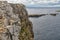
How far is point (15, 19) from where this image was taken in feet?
47.6

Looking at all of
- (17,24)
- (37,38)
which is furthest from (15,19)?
(37,38)

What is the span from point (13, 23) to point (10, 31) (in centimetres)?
71

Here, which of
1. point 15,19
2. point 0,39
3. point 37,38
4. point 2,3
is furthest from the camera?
point 37,38

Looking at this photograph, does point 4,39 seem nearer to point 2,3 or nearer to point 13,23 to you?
point 13,23

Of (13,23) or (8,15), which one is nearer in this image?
(13,23)

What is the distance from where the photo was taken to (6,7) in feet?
50.1

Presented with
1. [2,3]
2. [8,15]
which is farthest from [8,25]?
[2,3]

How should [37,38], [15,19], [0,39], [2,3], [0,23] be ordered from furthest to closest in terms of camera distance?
[37,38]
[2,3]
[15,19]
[0,23]
[0,39]

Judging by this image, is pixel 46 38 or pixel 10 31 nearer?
pixel 10 31

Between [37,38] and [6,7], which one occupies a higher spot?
[6,7]

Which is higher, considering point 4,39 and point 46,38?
point 4,39

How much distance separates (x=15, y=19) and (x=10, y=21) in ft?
2.28

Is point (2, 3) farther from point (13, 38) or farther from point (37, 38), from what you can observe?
point (37, 38)

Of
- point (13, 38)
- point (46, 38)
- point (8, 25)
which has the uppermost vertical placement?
point (8, 25)
